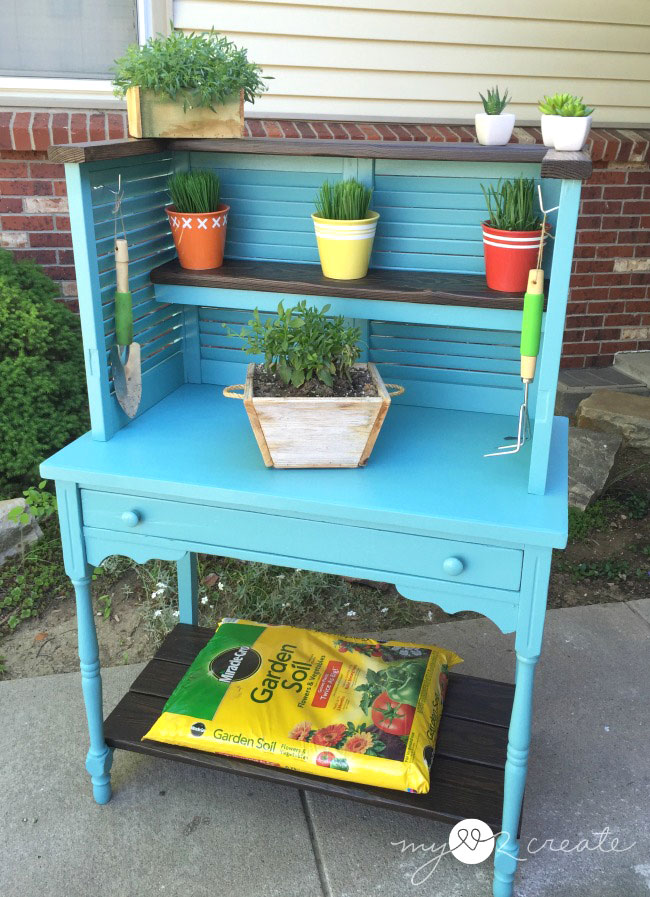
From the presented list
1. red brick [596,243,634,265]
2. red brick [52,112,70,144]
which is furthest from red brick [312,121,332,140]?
red brick [596,243,634,265]

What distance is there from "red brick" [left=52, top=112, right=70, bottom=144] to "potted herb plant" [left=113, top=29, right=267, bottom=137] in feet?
5.50

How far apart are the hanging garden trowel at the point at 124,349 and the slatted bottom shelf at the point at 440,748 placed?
814 millimetres

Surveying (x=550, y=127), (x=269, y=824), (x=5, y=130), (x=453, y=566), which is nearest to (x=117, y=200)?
(x=550, y=127)

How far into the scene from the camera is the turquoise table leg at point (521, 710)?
6.09 feet

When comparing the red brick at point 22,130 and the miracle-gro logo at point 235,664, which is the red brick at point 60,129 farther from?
A: the miracle-gro logo at point 235,664

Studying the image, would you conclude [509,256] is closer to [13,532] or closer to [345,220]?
[345,220]

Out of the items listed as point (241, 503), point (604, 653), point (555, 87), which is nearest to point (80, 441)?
point (241, 503)

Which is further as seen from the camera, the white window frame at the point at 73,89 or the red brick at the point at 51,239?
the red brick at the point at 51,239

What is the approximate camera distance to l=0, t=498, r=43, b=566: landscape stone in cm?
344

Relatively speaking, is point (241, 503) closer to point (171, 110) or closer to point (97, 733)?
point (97, 733)

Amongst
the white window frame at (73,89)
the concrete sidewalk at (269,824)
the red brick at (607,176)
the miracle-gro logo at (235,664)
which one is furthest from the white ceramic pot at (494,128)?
the red brick at (607,176)

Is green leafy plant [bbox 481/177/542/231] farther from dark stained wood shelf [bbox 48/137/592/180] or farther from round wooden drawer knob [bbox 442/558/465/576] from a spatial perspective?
round wooden drawer knob [bbox 442/558/465/576]

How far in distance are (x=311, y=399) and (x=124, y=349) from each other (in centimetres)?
57

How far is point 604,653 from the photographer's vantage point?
119 inches
